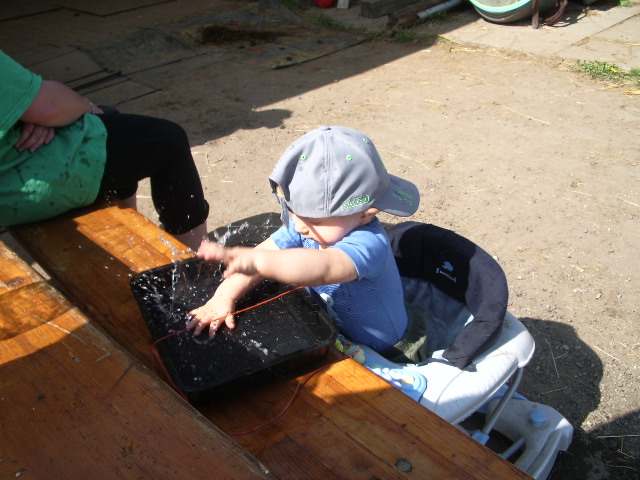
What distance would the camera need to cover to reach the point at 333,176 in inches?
62.2

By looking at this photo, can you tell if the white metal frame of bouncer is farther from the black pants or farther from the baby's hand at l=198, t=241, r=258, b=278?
the black pants

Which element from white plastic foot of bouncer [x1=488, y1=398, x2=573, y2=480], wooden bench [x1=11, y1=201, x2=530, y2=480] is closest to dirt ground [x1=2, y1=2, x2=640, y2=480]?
white plastic foot of bouncer [x1=488, y1=398, x2=573, y2=480]

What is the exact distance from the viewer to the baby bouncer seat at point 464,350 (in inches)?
67.1

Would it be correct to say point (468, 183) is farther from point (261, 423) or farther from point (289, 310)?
point (261, 423)

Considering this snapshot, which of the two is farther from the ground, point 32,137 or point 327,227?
point 32,137

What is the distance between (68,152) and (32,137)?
12cm

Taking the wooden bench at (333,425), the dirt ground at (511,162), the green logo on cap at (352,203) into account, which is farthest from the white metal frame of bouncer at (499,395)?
the green logo on cap at (352,203)

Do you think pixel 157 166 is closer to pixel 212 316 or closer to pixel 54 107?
pixel 54 107

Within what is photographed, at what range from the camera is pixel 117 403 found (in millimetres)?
1140

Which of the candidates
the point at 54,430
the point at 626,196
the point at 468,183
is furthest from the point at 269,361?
the point at 626,196

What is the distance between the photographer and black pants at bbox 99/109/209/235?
2.21 m

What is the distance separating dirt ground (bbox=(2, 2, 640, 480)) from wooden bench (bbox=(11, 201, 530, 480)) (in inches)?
42.7

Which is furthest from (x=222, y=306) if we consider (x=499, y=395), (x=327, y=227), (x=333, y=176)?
(x=499, y=395)

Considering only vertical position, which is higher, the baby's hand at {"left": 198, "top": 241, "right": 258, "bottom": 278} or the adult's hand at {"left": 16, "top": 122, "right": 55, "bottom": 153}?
the adult's hand at {"left": 16, "top": 122, "right": 55, "bottom": 153}
